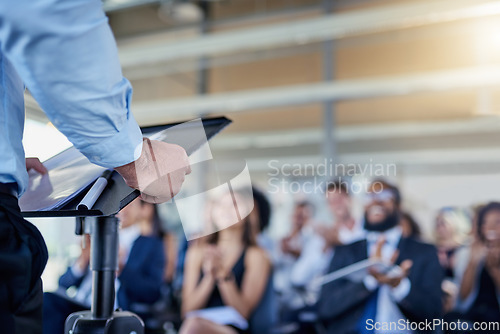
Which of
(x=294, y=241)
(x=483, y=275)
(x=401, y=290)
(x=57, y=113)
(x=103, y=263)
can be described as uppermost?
(x=57, y=113)

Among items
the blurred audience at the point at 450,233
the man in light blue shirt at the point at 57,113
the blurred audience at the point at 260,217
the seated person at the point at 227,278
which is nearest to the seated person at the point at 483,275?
the blurred audience at the point at 450,233

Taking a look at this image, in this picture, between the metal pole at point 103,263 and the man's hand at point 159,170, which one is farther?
the metal pole at point 103,263

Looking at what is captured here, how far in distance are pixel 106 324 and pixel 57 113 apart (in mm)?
378

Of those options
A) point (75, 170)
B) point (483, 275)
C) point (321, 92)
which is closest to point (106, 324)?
point (75, 170)

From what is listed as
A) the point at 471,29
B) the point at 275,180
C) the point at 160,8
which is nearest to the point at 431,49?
the point at 471,29

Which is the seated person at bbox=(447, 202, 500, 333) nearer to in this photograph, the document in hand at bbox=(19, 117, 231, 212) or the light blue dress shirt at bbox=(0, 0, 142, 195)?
the document in hand at bbox=(19, 117, 231, 212)

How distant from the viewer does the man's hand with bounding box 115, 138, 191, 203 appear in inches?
28.7

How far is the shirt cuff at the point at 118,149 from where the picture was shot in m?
0.68

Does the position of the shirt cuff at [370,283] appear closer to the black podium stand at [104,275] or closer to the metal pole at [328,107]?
the black podium stand at [104,275]

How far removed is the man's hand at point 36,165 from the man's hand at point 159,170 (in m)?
0.27

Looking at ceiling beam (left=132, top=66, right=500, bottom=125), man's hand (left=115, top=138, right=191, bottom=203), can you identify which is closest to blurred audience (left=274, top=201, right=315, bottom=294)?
ceiling beam (left=132, top=66, right=500, bottom=125)

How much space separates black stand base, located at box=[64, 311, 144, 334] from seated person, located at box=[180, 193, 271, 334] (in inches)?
67.3

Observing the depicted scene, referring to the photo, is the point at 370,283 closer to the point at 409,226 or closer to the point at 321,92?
the point at 409,226

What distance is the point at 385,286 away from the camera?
2117 millimetres
